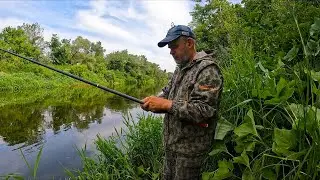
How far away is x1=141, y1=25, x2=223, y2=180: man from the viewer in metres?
2.75

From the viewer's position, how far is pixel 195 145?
2.95 m

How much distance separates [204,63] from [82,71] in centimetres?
5011

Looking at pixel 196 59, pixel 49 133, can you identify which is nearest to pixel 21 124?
pixel 49 133

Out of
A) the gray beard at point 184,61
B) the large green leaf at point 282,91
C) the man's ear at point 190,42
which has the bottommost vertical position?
the large green leaf at point 282,91

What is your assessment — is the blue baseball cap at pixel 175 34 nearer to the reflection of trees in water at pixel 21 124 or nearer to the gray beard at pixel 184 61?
the gray beard at pixel 184 61

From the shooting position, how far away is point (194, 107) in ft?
Result: 8.88

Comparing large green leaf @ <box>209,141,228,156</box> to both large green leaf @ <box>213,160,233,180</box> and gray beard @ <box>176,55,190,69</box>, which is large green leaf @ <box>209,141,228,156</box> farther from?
gray beard @ <box>176,55,190,69</box>

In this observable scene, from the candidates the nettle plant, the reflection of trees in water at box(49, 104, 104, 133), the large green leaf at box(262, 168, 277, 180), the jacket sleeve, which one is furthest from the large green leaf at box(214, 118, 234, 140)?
the reflection of trees in water at box(49, 104, 104, 133)

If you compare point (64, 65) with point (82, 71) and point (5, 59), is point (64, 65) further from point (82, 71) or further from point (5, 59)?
point (5, 59)

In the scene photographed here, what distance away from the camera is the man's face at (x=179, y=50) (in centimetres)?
296

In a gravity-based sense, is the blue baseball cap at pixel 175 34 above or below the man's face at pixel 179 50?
above

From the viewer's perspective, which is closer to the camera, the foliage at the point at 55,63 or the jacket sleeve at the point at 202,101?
the jacket sleeve at the point at 202,101

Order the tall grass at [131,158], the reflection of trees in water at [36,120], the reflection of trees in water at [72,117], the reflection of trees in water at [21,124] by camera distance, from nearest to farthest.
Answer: the tall grass at [131,158], the reflection of trees in water at [21,124], the reflection of trees in water at [36,120], the reflection of trees in water at [72,117]

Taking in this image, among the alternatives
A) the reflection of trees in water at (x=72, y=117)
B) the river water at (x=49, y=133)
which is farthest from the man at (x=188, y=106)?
the reflection of trees in water at (x=72, y=117)
